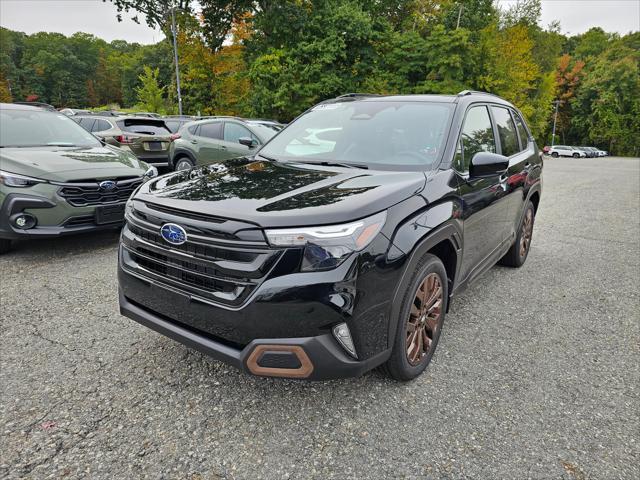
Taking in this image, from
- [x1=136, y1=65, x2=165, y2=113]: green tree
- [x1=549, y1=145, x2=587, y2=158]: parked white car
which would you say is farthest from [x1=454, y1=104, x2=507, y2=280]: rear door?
[x1=549, y1=145, x2=587, y2=158]: parked white car

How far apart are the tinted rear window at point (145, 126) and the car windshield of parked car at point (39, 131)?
214 inches

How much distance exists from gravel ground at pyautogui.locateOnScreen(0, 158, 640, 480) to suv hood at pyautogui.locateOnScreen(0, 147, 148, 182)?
55.1 inches

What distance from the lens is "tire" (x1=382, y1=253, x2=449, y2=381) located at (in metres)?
2.35

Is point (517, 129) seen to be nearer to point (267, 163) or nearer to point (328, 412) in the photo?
point (267, 163)

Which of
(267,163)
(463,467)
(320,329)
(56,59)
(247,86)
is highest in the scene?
(56,59)

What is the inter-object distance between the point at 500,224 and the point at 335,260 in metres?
2.32

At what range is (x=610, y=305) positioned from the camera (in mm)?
3932

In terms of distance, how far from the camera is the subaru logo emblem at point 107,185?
4.79 metres

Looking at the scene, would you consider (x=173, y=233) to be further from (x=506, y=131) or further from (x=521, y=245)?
(x=521, y=245)

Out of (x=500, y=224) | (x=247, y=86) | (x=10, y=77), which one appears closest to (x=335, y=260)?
(x=500, y=224)

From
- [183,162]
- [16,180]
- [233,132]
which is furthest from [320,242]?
[183,162]

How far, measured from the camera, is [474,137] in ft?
10.7

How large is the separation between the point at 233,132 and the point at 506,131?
274 inches

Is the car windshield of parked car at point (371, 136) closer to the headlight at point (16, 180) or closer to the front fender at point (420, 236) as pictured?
the front fender at point (420, 236)
